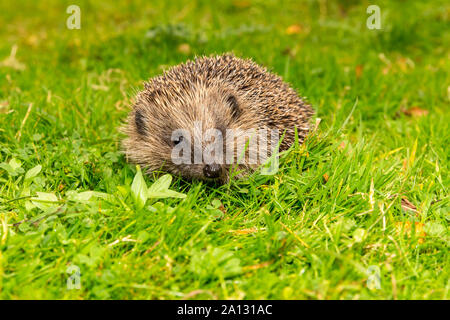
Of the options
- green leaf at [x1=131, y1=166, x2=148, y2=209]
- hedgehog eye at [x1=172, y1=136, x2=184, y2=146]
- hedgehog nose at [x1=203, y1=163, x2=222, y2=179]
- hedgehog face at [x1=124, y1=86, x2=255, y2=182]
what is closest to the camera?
green leaf at [x1=131, y1=166, x2=148, y2=209]

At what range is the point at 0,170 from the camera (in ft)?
14.8

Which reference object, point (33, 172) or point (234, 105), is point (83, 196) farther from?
point (234, 105)

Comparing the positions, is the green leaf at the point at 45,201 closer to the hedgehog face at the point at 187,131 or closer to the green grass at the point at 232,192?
the green grass at the point at 232,192

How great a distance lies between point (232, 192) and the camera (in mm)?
4348

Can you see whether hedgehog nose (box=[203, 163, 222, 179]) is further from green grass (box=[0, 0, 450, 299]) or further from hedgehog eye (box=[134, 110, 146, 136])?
hedgehog eye (box=[134, 110, 146, 136])

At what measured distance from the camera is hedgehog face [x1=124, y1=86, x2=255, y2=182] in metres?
4.41

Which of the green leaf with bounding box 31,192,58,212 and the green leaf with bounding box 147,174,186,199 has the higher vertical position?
the green leaf with bounding box 147,174,186,199

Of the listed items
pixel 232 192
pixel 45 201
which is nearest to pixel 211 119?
pixel 232 192

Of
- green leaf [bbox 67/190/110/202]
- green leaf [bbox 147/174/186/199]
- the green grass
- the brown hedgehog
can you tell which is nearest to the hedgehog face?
the brown hedgehog

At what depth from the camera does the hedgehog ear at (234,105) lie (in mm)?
4816

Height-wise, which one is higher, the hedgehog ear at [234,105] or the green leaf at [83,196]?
the hedgehog ear at [234,105]

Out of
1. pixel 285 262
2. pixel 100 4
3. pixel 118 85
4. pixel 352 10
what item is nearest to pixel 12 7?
pixel 100 4

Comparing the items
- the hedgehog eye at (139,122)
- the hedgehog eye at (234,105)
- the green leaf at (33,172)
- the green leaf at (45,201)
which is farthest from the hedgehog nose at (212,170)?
the green leaf at (33,172)

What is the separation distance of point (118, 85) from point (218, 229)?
12.4ft
